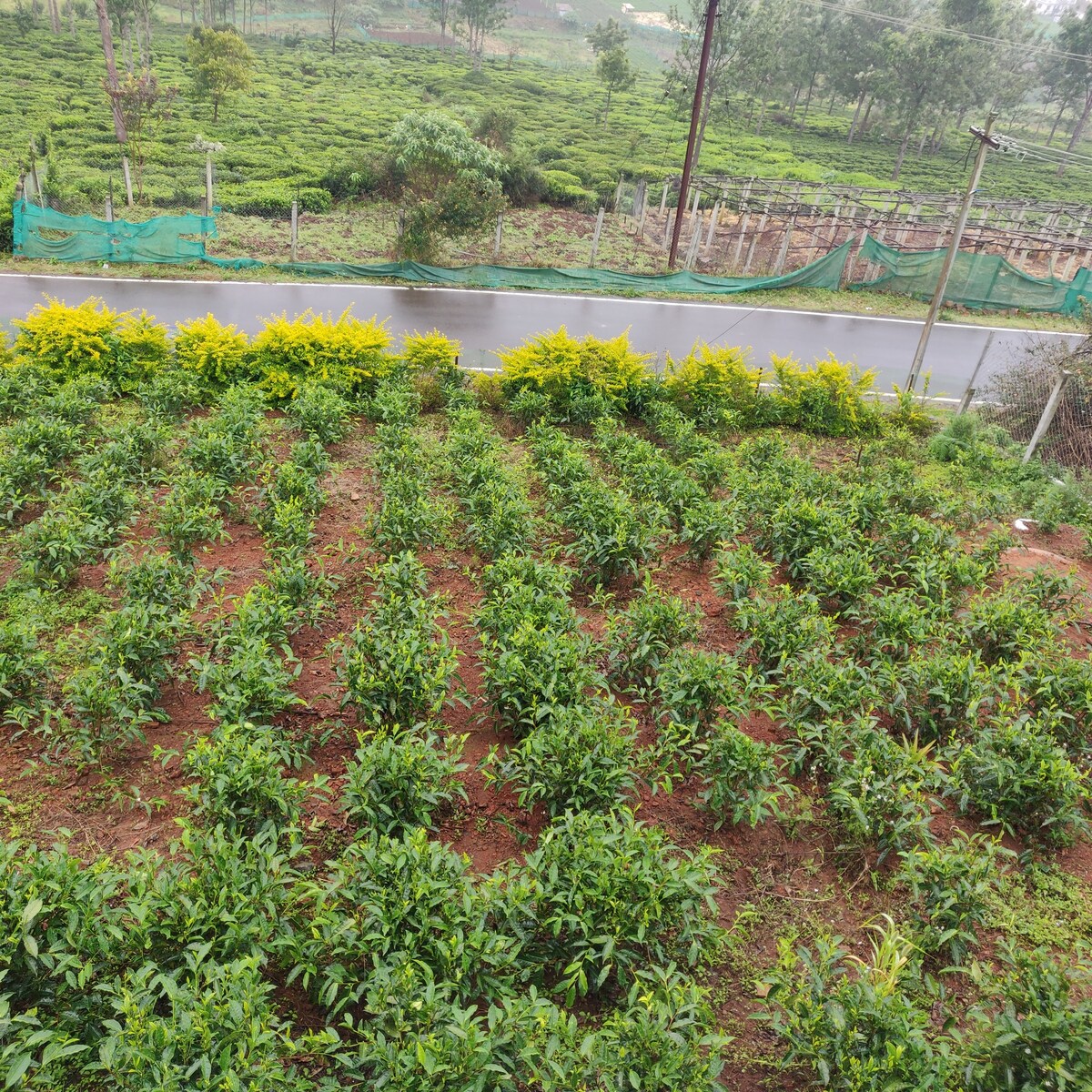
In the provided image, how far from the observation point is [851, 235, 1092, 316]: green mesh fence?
19750 mm

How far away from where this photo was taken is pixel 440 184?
60.6ft

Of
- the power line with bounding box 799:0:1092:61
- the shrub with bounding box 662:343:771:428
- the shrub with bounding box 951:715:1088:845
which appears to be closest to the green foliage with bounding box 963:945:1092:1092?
the shrub with bounding box 951:715:1088:845

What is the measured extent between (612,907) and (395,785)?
1.29 metres

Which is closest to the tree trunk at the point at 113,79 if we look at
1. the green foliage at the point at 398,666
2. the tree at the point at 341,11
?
the green foliage at the point at 398,666

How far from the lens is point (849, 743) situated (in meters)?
5.23

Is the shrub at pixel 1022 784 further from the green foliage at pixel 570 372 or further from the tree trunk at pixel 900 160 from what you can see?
the tree trunk at pixel 900 160

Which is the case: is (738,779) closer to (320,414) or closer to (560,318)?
(320,414)

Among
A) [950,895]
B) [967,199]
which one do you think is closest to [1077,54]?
[967,199]

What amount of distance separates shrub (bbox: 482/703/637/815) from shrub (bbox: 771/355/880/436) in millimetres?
7999

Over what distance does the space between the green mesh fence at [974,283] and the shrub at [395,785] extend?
1884 centimetres

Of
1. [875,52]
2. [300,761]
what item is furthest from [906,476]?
[875,52]

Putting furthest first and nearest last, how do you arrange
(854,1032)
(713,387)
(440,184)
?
(440,184)
(713,387)
(854,1032)

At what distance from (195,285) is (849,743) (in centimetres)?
1514

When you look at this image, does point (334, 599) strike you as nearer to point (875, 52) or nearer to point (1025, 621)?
point (1025, 621)
